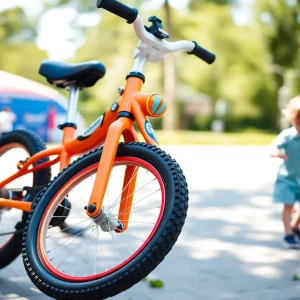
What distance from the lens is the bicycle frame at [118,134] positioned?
2.59 metres

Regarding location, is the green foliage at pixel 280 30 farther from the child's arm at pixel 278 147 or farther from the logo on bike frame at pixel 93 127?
the logo on bike frame at pixel 93 127

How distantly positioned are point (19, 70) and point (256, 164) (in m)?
32.5

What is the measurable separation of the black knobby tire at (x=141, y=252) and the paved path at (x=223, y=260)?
58 cm

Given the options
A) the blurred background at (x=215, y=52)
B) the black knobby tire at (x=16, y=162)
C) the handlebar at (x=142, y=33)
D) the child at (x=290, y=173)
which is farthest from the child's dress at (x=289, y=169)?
the blurred background at (x=215, y=52)

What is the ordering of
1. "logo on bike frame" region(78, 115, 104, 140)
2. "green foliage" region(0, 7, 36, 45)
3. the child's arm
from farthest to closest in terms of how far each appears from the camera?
"green foliage" region(0, 7, 36, 45) < the child's arm < "logo on bike frame" region(78, 115, 104, 140)

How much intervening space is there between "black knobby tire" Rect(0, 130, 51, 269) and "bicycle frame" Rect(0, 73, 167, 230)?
0.22 metres

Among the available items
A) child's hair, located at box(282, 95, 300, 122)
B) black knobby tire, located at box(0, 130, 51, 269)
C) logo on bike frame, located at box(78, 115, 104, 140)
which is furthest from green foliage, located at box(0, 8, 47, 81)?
logo on bike frame, located at box(78, 115, 104, 140)

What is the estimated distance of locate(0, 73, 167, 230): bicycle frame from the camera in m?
2.59

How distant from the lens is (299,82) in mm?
46156

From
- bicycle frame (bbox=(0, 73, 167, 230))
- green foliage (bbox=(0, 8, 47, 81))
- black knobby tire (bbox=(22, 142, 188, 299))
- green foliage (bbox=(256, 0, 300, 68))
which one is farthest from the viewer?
green foliage (bbox=(256, 0, 300, 68))

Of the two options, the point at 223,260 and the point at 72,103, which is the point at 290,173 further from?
the point at 72,103

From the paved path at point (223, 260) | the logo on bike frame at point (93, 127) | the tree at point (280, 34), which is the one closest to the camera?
the logo on bike frame at point (93, 127)

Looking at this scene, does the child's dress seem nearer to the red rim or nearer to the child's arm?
the child's arm

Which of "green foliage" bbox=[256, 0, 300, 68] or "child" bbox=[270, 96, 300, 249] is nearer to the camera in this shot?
"child" bbox=[270, 96, 300, 249]
